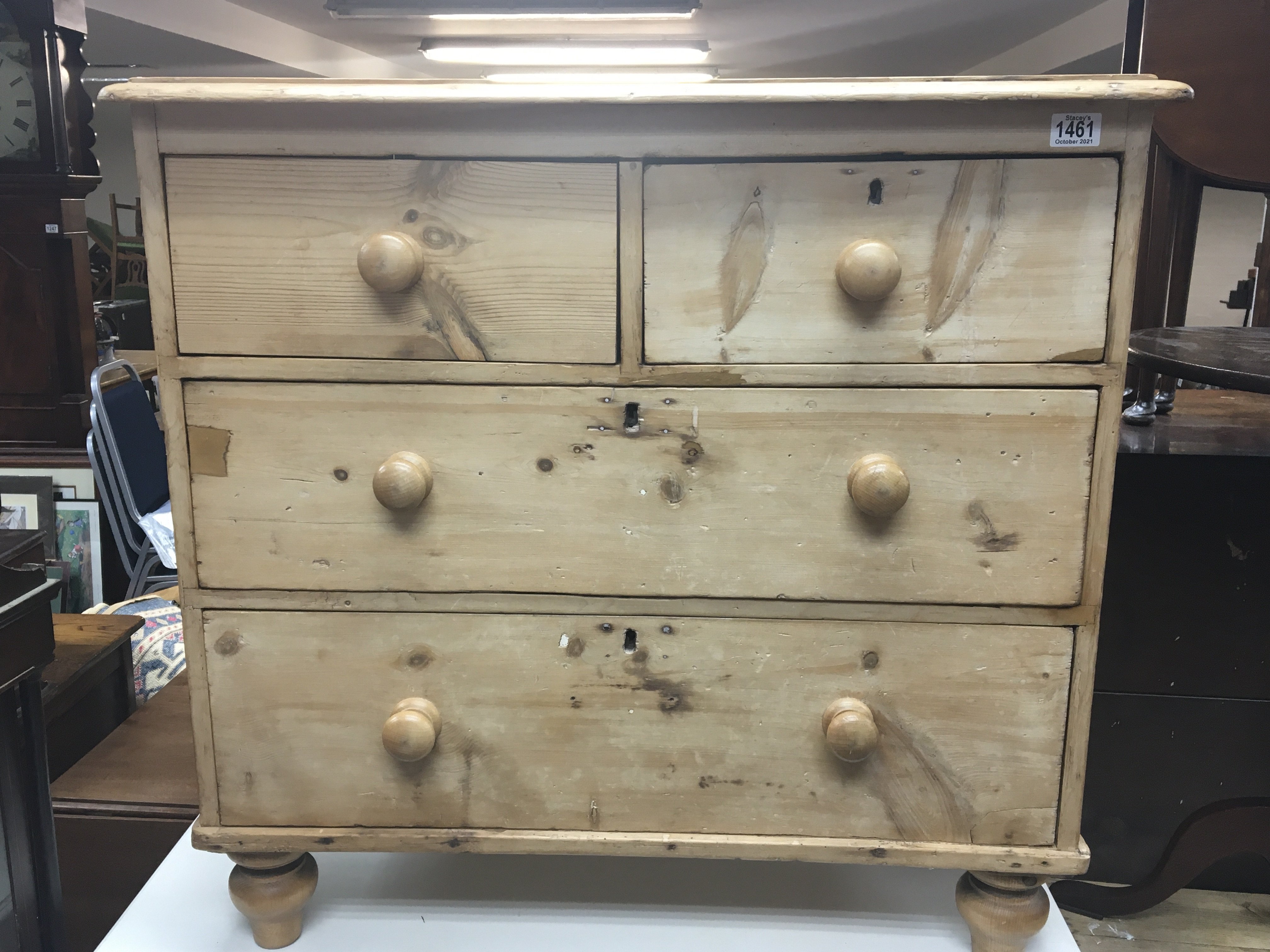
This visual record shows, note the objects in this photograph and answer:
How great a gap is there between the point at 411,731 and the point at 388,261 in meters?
0.42

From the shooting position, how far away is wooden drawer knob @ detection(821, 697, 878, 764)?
82cm

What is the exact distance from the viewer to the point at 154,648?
2.03 metres

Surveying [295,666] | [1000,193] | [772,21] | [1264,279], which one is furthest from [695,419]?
[772,21]

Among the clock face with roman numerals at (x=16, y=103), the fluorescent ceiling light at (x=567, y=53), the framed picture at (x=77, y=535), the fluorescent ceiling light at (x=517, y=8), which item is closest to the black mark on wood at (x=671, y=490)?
the framed picture at (x=77, y=535)

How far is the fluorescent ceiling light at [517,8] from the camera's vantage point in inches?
158

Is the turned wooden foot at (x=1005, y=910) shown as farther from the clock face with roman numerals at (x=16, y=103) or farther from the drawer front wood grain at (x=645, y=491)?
the clock face with roman numerals at (x=16, y=103)

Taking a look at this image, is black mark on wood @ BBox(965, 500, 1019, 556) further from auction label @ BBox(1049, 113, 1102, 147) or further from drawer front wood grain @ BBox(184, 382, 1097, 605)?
auction label @ BBox(1049, 113, 1102, 147)

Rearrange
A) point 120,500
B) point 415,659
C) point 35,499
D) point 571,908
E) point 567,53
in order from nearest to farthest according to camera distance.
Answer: point 415,659
point 571,908
point 120,500
point 35,499
point 567,53

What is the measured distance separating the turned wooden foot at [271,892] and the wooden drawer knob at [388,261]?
1.86 feet

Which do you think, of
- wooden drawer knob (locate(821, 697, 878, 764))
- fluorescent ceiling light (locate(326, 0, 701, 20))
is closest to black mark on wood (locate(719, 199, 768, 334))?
wooden drawer knob (locate(821, 697, 878, 764))

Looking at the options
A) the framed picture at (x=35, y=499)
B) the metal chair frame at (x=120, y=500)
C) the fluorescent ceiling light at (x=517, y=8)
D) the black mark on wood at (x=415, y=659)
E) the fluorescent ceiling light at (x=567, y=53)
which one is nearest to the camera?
the black mark on wood at (x=415, y=659)

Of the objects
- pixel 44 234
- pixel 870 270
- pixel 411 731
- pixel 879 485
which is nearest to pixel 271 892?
pixel 411 731

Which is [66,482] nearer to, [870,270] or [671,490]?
[671,490]

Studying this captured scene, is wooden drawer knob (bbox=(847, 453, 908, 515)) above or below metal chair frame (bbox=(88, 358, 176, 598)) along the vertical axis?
above
